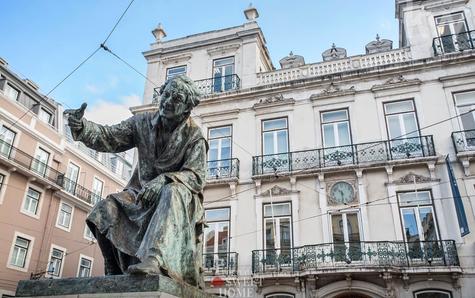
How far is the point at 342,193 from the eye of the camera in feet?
48.0

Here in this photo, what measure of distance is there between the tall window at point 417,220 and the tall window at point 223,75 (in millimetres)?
8417

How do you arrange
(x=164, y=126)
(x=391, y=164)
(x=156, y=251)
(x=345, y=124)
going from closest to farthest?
(x=156, y=251)
(x=164, y=126)
(x=391, y=164)
(x=345, y=124)

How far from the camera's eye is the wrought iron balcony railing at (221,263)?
47.9ft

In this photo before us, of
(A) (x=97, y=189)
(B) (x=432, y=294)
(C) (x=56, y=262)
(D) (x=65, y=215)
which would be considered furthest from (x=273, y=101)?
(A) (x=97, y=189)

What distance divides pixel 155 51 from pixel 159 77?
1432 mm

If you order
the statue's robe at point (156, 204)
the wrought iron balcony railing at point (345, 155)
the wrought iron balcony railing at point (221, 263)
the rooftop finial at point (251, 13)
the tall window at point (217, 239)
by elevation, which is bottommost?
the statue's robe at point (156, 204)

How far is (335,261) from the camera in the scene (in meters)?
13.4

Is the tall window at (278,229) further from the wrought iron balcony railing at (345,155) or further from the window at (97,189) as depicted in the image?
the window at (97,189)

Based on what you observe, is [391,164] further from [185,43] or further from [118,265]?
[118,265]

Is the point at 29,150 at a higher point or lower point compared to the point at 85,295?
higher

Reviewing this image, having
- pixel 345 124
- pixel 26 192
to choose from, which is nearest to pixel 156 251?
pixel 345 124

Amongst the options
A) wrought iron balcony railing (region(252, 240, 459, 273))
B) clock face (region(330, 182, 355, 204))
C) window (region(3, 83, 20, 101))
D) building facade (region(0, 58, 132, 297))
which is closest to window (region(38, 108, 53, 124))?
building facade (region(0, 58, 132, 297))

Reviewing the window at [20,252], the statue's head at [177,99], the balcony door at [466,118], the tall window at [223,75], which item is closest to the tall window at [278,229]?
the tall window at [223,75]

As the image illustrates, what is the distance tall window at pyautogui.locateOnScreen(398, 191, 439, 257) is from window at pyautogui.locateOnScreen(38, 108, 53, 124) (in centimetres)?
1911
